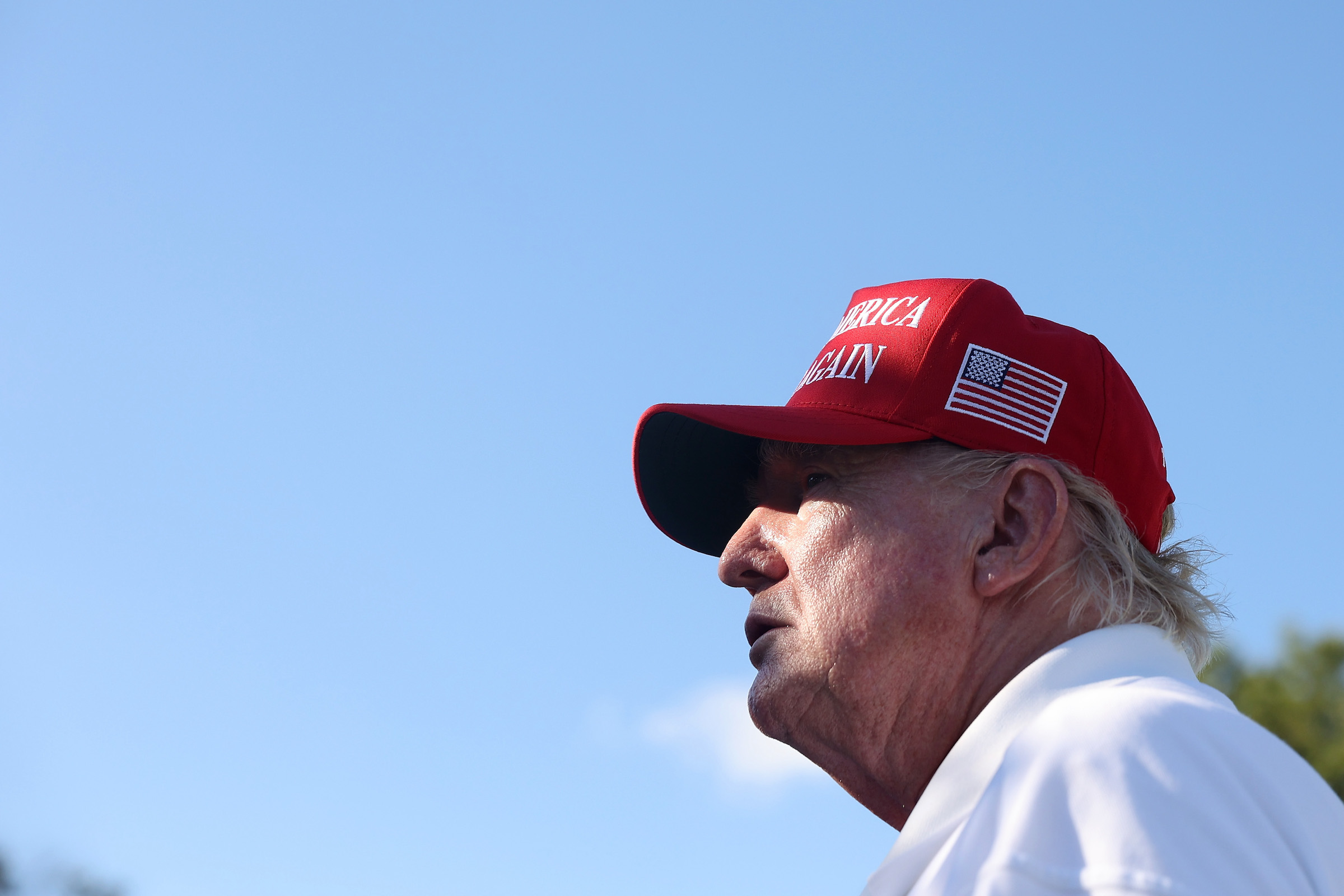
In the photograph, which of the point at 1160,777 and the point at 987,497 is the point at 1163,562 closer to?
the point at 987,497

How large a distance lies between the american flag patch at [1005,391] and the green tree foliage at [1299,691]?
55.7ft

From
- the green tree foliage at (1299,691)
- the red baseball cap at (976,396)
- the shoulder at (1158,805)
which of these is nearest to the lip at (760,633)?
the red baseball cap at (976,396)

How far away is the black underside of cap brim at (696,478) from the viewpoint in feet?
9.87

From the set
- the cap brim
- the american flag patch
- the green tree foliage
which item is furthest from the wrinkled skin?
the green tree foliage

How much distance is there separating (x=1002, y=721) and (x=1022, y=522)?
1.74 ft

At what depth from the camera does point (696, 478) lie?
122 inches

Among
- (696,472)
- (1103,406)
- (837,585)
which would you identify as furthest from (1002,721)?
(696,472)

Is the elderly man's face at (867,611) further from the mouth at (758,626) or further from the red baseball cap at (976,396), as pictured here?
the red baseball cap at (976,396)

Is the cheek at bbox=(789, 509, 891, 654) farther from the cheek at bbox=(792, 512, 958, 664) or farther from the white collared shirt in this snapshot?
the white collared shirt

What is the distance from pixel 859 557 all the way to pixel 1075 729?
837 mm

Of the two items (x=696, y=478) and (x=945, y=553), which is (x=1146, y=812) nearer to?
(x=945, y=553)

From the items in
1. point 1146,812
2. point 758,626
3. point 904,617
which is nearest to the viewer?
point 1146,812

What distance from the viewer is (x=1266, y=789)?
153cm

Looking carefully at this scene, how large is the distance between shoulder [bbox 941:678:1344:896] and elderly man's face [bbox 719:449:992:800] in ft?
2.16
